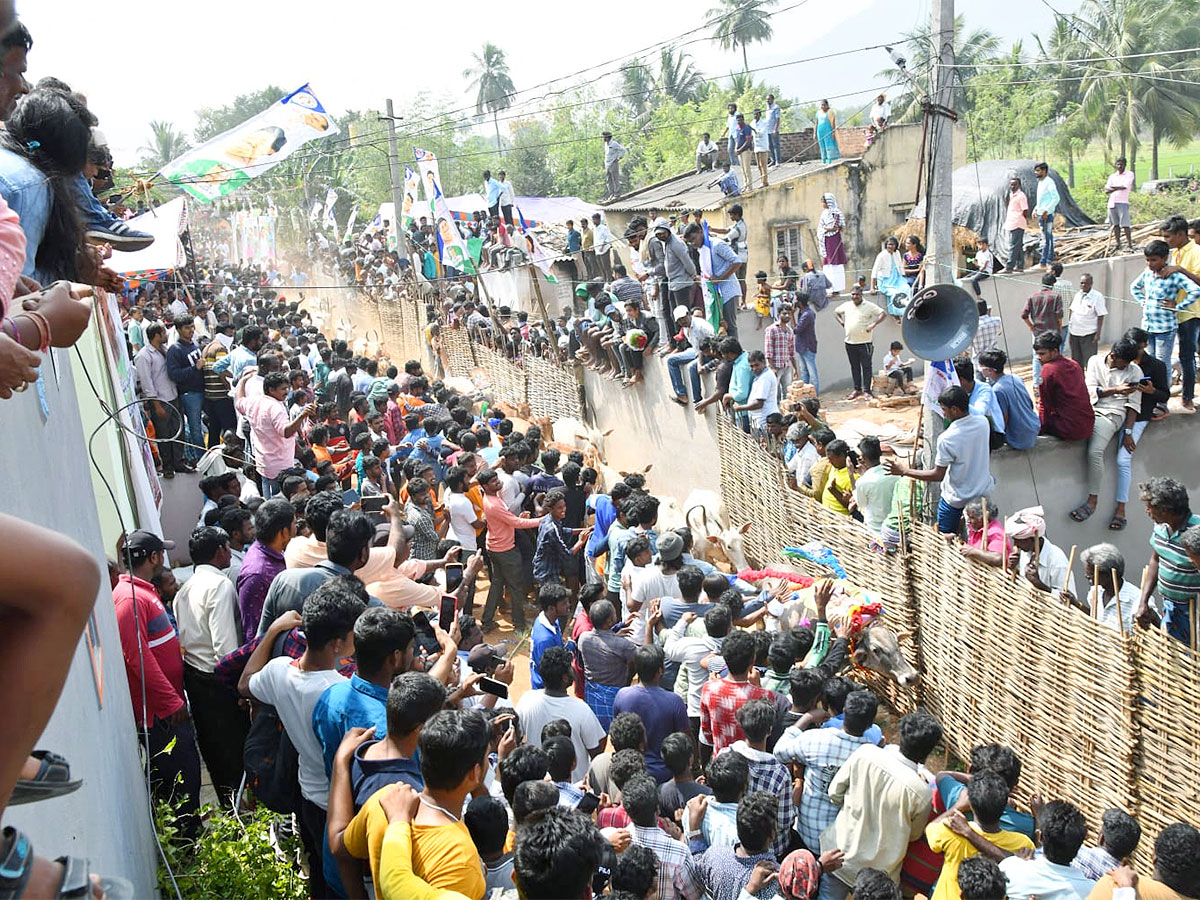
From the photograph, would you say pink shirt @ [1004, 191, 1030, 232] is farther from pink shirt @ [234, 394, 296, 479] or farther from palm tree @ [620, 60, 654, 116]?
palm tree @ [620, 60, 654, 116]

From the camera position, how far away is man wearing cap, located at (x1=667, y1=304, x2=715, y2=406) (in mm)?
13047

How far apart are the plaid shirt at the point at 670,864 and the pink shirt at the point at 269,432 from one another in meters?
6.35

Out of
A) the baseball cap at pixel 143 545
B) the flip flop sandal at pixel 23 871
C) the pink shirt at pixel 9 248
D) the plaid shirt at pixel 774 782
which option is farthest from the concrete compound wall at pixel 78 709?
A: the plaid shirt at pixel 774 782

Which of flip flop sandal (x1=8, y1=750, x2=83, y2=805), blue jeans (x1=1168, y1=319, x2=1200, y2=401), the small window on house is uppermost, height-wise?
the small window on house

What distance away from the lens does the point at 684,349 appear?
44.2 feet

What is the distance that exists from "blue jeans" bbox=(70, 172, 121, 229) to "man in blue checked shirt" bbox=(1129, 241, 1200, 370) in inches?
360

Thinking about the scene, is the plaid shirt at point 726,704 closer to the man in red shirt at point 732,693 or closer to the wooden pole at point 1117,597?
the man in red shirt at point 732,693

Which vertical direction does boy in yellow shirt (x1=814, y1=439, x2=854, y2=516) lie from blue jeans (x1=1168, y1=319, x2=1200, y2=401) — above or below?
below

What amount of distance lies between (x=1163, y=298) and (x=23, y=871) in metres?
11.0

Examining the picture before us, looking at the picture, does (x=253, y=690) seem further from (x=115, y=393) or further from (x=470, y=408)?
(x=470, y=408)

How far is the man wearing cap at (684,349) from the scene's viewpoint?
42.8 feet

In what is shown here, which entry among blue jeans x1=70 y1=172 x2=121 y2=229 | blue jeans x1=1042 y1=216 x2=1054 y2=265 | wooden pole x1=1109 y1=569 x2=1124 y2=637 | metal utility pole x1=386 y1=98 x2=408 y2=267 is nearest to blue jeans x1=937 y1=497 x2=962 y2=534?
wooden pole x1=1109 y1=569 x2=1124 y2=637

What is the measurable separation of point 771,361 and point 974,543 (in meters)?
6.81

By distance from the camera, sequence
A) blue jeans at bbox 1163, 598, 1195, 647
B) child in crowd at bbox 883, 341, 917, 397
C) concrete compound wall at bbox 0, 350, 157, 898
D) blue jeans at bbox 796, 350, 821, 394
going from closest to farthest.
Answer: concrete compound wall at bbox 0, 350, 157, 898 → blue jeans at bbox 1163, 598, 1195, 647 → blue jeans at bbox 796, 350, 821, 394 → child in crowd at bbox 883, 341, 917, 397
